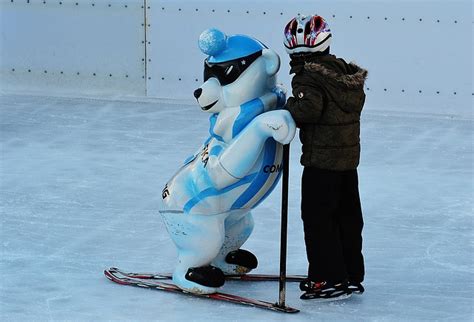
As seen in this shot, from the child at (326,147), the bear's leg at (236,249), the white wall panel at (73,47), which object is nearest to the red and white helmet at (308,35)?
the child at (326,147)

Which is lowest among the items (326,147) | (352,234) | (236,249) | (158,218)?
(158,218)

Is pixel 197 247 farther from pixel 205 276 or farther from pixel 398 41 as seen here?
pixel 398 41

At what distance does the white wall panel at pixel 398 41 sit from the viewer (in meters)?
8.41

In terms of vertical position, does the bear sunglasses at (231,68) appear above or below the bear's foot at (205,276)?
above

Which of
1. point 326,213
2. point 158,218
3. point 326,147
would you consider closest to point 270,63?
point 326,147

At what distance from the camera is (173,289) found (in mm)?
4102

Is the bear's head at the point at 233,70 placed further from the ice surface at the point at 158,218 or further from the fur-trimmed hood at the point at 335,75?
the ice surface at the point at 158,218

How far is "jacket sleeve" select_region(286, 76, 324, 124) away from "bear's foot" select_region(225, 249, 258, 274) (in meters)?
0.74

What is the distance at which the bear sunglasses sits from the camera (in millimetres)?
3920

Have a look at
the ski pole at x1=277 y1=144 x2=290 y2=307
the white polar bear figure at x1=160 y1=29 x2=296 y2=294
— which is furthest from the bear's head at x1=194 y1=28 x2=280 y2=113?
the ski pole at x1=277 y1=144 x2=290 y2=307

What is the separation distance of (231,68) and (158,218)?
60.3 inches

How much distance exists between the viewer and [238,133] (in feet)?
12.7

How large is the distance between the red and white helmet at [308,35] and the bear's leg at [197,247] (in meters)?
0.68

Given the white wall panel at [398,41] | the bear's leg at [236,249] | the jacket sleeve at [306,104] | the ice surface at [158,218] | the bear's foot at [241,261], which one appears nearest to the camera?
the jacket sleeve at [306,104]
